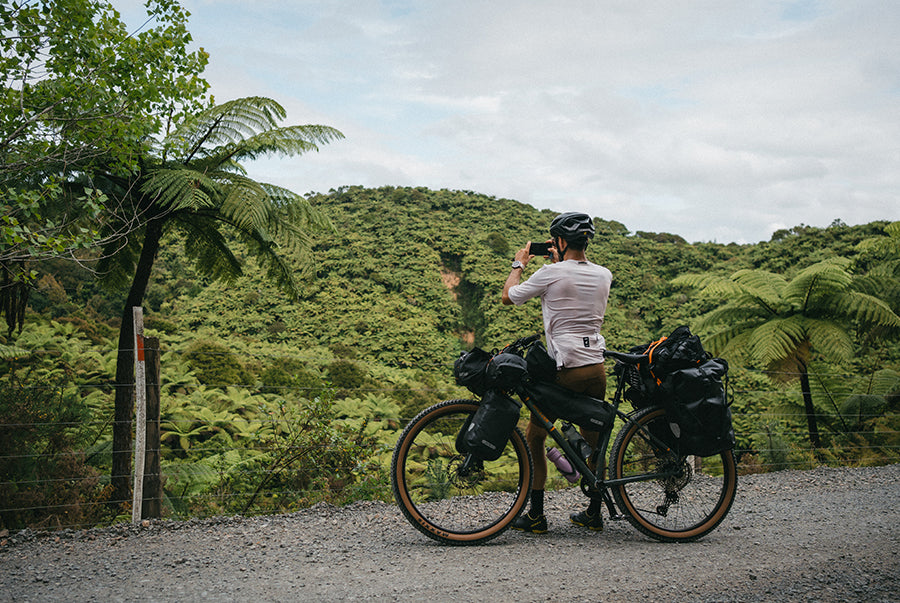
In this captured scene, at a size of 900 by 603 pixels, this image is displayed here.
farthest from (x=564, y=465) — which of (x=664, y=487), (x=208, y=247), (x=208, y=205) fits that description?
(x=208, y=247)

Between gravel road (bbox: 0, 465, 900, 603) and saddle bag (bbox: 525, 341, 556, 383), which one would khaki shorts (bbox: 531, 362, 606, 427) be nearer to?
saddle bag (bbox: 525, 341, 556, 383)

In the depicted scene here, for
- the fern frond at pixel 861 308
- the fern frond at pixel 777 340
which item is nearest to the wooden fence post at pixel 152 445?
the fern frond at pixel 777 340

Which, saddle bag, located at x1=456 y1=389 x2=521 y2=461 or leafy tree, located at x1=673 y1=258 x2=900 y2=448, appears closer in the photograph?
saddle bag, located at x1=456 y1=389 x2=521 y2=461

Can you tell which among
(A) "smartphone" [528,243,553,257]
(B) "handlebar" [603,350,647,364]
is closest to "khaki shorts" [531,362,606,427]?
(B) "handlebar" [603,350,647,364]

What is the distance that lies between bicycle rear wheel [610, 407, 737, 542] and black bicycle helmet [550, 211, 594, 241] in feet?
4.33

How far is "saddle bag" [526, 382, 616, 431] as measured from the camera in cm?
395

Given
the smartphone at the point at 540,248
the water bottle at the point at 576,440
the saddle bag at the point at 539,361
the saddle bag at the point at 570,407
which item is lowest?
the water bottle at the point at 576,440

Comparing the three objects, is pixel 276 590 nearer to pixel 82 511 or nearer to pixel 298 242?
pixel 82 511

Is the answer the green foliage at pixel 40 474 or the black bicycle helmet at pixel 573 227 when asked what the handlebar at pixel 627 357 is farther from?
the green foliage at pixel 40 474

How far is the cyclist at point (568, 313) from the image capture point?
12.9 feet

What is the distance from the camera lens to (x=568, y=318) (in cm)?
398

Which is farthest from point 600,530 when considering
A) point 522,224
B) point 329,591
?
point 522,224

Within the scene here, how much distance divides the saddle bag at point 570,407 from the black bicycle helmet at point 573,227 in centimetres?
104

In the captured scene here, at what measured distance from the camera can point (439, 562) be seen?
349cm
